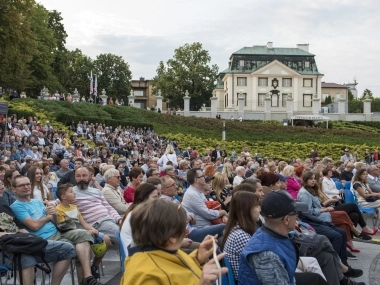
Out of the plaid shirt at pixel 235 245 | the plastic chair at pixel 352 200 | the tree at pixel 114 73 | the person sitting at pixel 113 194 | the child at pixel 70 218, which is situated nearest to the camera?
the plaid shirt at pixel 235 245

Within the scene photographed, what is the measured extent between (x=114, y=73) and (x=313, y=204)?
87.3 meters

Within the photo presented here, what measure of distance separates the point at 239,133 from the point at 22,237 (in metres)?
40.0

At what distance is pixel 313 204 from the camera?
9.01m

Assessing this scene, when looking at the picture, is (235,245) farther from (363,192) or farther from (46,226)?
(363,192)

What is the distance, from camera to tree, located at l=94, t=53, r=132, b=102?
9338 centimetres

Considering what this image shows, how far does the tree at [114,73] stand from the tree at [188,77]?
837 cm

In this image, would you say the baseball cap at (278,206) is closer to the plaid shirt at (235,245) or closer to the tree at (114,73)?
the plaid shirt at (235,245)

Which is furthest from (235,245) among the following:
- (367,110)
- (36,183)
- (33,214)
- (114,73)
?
(114,73)

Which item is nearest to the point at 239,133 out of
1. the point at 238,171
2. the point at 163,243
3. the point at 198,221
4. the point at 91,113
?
the point at 91,113

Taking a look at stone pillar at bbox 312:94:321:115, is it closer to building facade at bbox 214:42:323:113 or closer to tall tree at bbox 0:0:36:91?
building facade at bbox 214:42:323:113

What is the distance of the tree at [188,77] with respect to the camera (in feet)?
278

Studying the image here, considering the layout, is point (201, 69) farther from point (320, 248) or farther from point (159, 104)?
point (320, 248)

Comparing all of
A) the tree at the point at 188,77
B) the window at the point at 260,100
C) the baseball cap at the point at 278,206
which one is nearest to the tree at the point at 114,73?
the tree at the point at 188,77

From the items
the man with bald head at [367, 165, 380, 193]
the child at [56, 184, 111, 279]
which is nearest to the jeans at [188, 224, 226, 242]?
the child at [56, 184, 111, 279]
